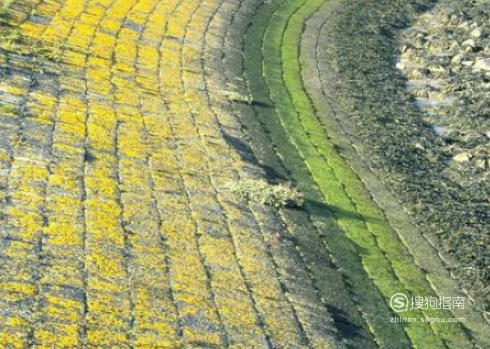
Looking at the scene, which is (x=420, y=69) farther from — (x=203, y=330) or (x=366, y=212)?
(x=203, y=330)

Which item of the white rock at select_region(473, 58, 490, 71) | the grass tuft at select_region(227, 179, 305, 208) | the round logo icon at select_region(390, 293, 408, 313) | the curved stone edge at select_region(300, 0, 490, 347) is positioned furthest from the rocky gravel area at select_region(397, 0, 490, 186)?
the round logo icon at select_region(390, 293, 408, 313)

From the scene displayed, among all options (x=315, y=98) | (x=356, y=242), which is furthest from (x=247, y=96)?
(x=356, y=242)

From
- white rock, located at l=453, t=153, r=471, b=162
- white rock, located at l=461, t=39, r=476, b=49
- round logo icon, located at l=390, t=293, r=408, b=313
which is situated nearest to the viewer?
round logo icon, located at l=390, t=293, r=408, b=313

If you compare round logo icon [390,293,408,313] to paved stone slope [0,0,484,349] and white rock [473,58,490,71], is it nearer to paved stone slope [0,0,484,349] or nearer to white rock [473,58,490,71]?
paved stone slope [0,0,484,349]

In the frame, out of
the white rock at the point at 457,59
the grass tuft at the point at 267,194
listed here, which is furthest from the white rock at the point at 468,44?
the grass tuft at the point at 267,194

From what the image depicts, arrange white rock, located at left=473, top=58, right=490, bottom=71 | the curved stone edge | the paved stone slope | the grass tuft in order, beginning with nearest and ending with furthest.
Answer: the paved stone slope → the curved stone edge → the grass tuft → white rock, located at left=473, top=58, right=490, bottom=71
